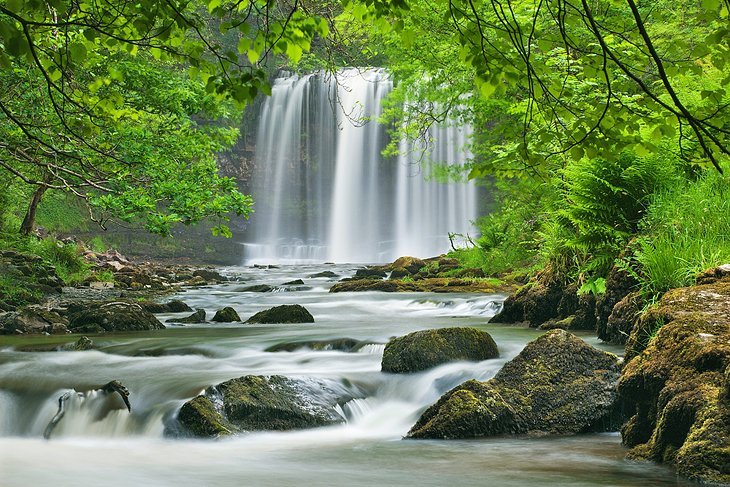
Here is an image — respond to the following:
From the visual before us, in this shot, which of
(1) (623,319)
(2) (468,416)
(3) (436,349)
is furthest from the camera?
(1) (623,319)

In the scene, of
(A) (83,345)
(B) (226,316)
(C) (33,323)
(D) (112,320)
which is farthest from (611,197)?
(C) (33,323)

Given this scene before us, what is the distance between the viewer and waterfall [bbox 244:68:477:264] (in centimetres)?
3653

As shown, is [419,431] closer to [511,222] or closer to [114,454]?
[114,454]

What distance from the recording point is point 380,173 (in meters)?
38.8

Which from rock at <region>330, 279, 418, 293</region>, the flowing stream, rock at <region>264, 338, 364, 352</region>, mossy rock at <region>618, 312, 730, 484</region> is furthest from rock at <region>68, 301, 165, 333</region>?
mossy rock at <region>618, 312, 730, 484</region>

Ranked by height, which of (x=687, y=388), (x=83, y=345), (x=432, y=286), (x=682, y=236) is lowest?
(x=83, y=345)

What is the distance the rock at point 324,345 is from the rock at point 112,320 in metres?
3.16

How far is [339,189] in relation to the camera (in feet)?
132

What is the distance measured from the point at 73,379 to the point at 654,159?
7030mm

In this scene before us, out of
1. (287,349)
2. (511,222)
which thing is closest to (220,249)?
(511,222)

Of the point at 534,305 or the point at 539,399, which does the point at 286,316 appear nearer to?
the point at 534,305

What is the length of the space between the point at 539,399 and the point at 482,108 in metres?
11.2

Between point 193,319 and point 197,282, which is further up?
point 197,282

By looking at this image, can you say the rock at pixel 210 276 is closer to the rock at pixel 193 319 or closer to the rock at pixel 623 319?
the rock at pixel 193 319
